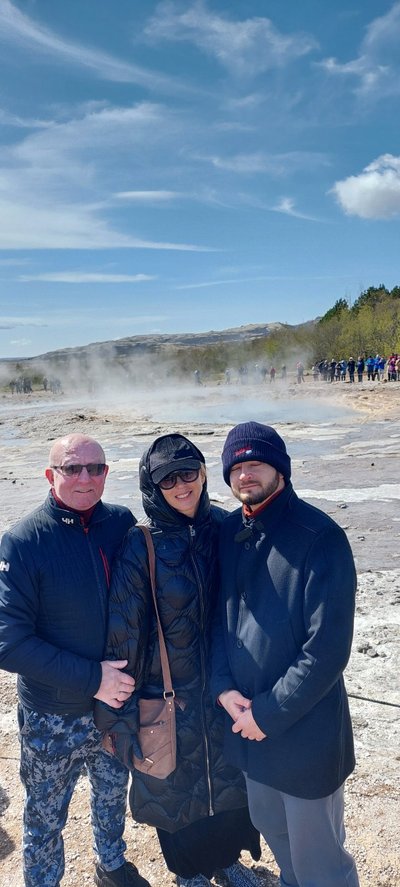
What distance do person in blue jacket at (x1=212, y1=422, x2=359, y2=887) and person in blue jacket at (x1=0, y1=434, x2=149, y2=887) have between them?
427 mm

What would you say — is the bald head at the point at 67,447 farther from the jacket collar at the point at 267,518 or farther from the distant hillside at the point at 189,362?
the distant hillside at the point at 189,362

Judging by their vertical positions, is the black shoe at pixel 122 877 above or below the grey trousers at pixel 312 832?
below

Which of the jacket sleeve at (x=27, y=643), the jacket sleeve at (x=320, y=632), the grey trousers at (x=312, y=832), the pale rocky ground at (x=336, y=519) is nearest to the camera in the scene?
the jacket sleeve at (x=320, y=632)

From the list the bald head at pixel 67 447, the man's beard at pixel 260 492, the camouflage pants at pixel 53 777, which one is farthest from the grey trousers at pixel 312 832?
the bald head at pixel 67 447

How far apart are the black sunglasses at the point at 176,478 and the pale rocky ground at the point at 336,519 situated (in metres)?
1.72

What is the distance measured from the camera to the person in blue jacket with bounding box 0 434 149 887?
2.09 metres

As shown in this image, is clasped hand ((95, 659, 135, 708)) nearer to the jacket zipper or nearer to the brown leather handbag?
the brown leather handbag

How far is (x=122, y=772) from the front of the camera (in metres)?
2.45

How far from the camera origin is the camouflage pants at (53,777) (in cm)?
220

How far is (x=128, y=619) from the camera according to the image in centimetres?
207

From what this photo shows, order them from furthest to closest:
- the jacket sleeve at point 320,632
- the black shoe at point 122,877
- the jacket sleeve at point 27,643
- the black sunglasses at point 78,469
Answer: the black shoe at point 122,877, the black sunglasses at point 78,469, the jacket sleeve at point 27,643, the jacket sleeve at point 320,632

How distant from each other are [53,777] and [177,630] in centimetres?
72

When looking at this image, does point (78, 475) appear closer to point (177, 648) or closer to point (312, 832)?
point (177, 648)

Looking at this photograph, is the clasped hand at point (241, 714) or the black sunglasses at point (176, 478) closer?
the clasped hand at point (241, 714)
